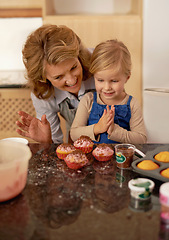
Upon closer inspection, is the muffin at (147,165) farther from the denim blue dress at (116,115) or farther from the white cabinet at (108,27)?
the white cabinet at (108,27)

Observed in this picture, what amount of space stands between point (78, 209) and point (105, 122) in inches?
23.8

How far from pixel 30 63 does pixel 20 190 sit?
2.98ft

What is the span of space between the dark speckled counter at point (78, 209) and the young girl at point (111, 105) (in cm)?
35

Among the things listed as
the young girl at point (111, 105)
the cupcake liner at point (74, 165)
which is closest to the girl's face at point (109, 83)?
the young girl at point (111, 105)

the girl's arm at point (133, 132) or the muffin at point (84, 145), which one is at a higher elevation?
the muffin at point (84, 145)

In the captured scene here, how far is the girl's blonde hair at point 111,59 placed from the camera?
1391mm

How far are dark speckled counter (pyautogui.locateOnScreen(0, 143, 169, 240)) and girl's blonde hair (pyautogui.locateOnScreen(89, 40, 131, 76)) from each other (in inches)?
23.0

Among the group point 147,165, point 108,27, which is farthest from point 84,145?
point 108,27

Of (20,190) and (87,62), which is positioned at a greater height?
(87,62)

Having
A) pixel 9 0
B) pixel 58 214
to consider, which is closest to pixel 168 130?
pixel 9 0

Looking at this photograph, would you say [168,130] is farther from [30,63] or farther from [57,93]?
[30,63]

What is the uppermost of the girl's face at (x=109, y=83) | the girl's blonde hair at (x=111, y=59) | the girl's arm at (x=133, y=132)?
the girl's blonde hair at (x=111, y=59)

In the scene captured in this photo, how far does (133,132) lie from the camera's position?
1.40 meters

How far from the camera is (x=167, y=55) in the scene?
255 centimetres
